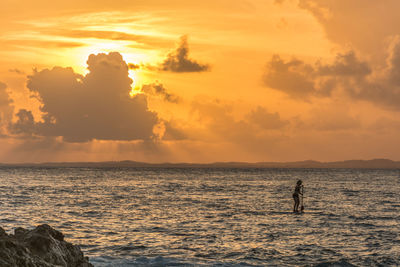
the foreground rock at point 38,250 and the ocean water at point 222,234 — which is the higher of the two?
the foreground rock at point 38,250

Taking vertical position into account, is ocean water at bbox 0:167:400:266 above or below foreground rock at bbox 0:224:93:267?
below

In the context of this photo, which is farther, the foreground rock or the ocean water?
the ocean water

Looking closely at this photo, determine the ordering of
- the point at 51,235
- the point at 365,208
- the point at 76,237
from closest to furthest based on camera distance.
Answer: the point at 51,235 → the point at 76,237 → the point at 365,208

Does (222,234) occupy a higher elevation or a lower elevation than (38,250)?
lower

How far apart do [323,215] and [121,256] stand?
1975 centimetres

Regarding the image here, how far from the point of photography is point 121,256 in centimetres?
1809

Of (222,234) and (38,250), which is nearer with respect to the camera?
(38,250)

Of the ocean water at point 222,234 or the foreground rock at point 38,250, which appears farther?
the ocean water at point 222,234

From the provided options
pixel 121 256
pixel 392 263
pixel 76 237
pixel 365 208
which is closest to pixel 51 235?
pixel 121 256

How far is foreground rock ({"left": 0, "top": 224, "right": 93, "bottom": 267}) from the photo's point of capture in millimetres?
9148

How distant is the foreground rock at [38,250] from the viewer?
9148 mm

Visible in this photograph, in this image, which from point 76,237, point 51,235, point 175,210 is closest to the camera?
point 51,235

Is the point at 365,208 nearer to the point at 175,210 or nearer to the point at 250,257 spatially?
the point at 175,210

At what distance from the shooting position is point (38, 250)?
1109 cm
